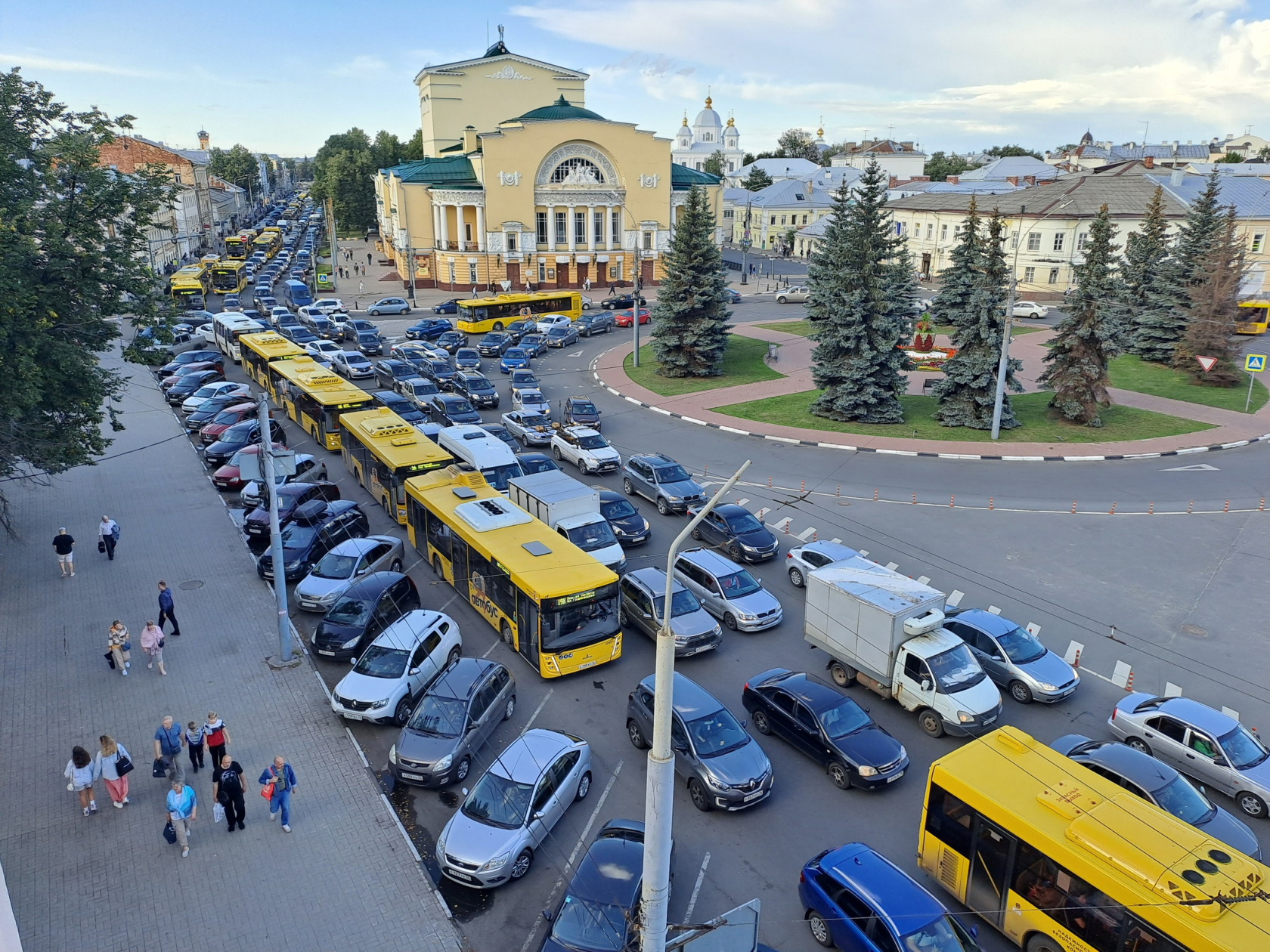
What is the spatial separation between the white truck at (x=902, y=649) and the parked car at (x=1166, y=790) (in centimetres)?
200

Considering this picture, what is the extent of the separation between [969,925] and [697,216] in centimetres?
3488

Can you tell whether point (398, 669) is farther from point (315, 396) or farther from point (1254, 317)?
point (1254, 317)

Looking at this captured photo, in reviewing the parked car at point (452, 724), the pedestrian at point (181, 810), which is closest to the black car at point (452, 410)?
the parked car at point (452, 724)

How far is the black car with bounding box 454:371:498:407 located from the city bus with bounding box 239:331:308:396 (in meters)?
6.64

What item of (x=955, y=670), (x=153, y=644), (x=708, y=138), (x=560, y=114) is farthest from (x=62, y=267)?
(x=708, y=138)

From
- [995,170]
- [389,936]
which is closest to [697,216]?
[389,936]

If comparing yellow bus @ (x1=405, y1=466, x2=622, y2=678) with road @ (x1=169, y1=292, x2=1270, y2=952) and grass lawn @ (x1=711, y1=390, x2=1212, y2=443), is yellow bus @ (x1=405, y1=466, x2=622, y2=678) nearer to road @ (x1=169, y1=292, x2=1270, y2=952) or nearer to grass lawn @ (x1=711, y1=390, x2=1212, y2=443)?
road @ (x1=169, y1=292, x2=1270, y2=952)

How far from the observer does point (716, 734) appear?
1279 centimetres

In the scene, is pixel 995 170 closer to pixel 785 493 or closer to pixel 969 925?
pixel 785 493

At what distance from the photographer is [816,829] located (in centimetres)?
1202

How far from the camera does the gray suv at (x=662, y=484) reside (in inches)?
930

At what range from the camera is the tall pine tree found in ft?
99.4

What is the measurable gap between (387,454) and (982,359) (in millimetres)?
21969

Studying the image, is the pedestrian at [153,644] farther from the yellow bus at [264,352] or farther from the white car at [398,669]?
the yellow bus at [264,352]
